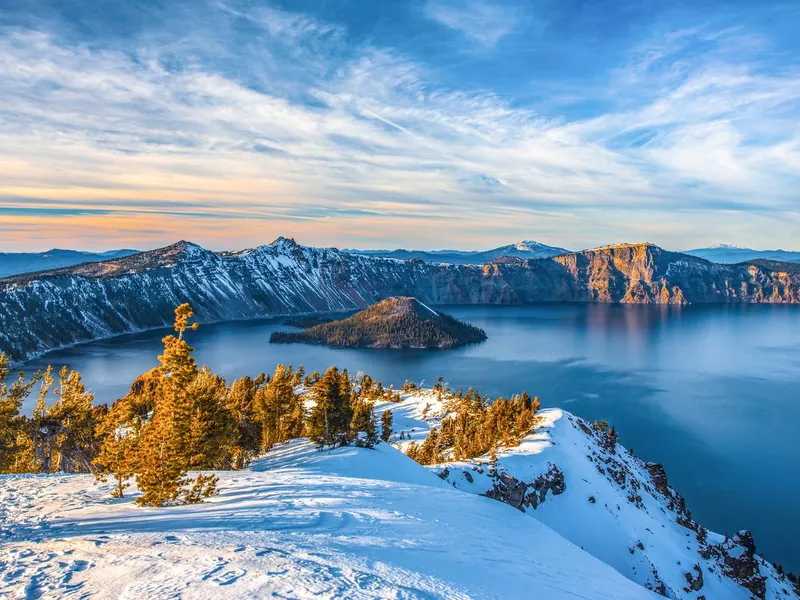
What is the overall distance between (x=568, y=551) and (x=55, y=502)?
22.6 metres

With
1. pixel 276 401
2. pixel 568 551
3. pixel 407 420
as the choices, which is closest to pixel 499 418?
pixel 407 420

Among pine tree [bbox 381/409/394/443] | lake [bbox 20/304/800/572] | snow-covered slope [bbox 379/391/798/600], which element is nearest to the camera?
snow-covered slope [bbox 379/391/798/600]

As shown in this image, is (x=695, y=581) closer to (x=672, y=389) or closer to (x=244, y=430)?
(x=244, y=430)

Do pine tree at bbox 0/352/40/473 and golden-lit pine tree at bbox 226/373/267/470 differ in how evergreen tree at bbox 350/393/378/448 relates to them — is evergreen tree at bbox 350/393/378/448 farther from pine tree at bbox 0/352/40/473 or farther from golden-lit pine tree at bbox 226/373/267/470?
pine tree at bbox 0/352/40/473

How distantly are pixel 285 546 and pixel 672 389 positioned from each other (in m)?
131

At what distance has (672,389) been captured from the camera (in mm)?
122188

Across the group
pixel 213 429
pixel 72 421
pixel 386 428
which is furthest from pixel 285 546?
pixel 386 428

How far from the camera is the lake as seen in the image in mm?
66500

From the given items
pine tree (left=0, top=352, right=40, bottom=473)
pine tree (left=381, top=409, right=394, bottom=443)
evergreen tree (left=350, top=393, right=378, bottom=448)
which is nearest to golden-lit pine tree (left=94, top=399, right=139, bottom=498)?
pine tree (left=0, top=352, right=40, bottom=473)

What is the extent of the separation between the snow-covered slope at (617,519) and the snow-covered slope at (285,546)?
17.1 metres

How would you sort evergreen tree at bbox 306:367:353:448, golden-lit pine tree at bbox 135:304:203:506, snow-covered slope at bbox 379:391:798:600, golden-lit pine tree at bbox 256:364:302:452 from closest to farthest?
golden-lit pine tree at bbox 135:304:203:506 < snow-covered slope at bbox 379:391:798:600 < evergreen tree at bbox 306:367:353:448 < golden-lit pine tree at bbox 256:364:302:452

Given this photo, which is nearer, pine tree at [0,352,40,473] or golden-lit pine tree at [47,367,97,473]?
pine tree at [0,352,40,473]

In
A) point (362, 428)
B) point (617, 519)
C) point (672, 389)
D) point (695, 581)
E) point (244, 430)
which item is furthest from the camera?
point (672, 389)

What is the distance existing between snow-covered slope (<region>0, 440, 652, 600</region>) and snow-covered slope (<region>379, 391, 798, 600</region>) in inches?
674
